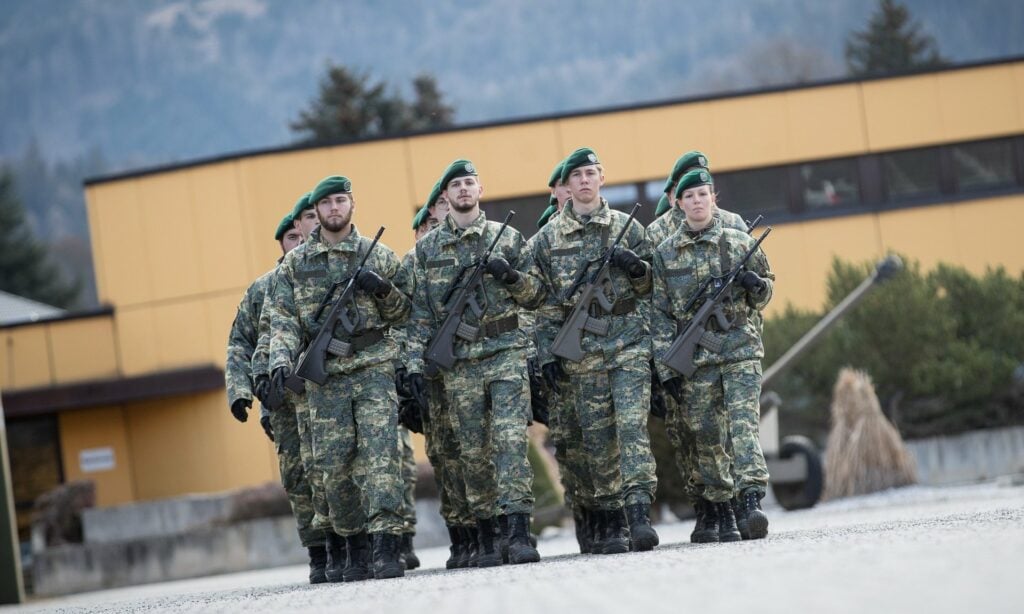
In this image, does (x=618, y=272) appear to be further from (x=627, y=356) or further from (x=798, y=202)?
(x=798, y=202)

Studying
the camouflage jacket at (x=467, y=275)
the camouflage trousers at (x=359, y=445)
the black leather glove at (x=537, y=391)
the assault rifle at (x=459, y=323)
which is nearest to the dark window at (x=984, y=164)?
the black leather glove at (x=537, y=391)

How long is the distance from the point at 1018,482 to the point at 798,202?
976 centimetres

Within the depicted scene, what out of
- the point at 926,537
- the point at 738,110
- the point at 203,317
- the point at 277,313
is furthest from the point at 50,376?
the point at 926,537

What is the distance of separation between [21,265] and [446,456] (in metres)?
60.9

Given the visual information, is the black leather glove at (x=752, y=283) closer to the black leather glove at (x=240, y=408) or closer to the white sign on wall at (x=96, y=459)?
the black leather glove at (x=240, y=408)

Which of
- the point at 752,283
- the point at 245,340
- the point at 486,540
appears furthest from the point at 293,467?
the point at 752,283

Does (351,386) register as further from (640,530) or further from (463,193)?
(640,530)

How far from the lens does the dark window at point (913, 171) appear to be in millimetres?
27766

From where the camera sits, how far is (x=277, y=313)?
10.5 m

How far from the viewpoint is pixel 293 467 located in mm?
11727

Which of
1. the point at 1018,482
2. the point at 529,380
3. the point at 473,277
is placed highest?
the point at 473,277

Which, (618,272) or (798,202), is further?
(798,202)

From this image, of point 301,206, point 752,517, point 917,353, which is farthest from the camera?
point 917,353

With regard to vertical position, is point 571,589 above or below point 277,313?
below
